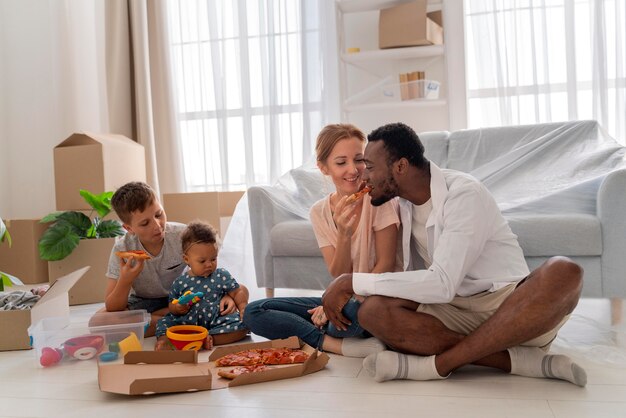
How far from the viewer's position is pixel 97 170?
3.58 meters

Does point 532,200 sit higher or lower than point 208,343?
higher

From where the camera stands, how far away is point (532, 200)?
267cm

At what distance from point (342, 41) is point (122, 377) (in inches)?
119

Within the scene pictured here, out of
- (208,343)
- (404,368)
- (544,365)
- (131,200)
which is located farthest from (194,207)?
(544,365)

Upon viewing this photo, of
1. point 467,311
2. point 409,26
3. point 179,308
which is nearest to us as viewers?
point 467,311

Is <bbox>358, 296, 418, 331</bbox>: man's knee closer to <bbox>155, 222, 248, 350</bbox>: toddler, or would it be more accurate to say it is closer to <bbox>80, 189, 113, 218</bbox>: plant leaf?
<bbox>155, 222, 248, 350</bbox>: toddler

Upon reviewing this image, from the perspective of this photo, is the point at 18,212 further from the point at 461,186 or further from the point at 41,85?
the point at 461,186

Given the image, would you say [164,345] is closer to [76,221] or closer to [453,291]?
[453,291]

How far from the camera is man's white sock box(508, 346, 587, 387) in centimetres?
159

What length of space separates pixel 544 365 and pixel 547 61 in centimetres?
275

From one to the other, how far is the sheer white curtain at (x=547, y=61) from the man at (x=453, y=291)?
2420 mm

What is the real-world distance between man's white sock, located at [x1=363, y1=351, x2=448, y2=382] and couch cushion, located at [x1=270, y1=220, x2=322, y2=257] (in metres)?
1.12

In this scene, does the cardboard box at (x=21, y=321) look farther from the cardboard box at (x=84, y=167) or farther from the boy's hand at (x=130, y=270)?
the cardboard box at (x=84, y=167)

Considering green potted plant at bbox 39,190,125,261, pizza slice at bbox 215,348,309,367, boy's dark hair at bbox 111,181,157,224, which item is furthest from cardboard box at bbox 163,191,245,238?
pizza slice at bbox 215,348,309,367
